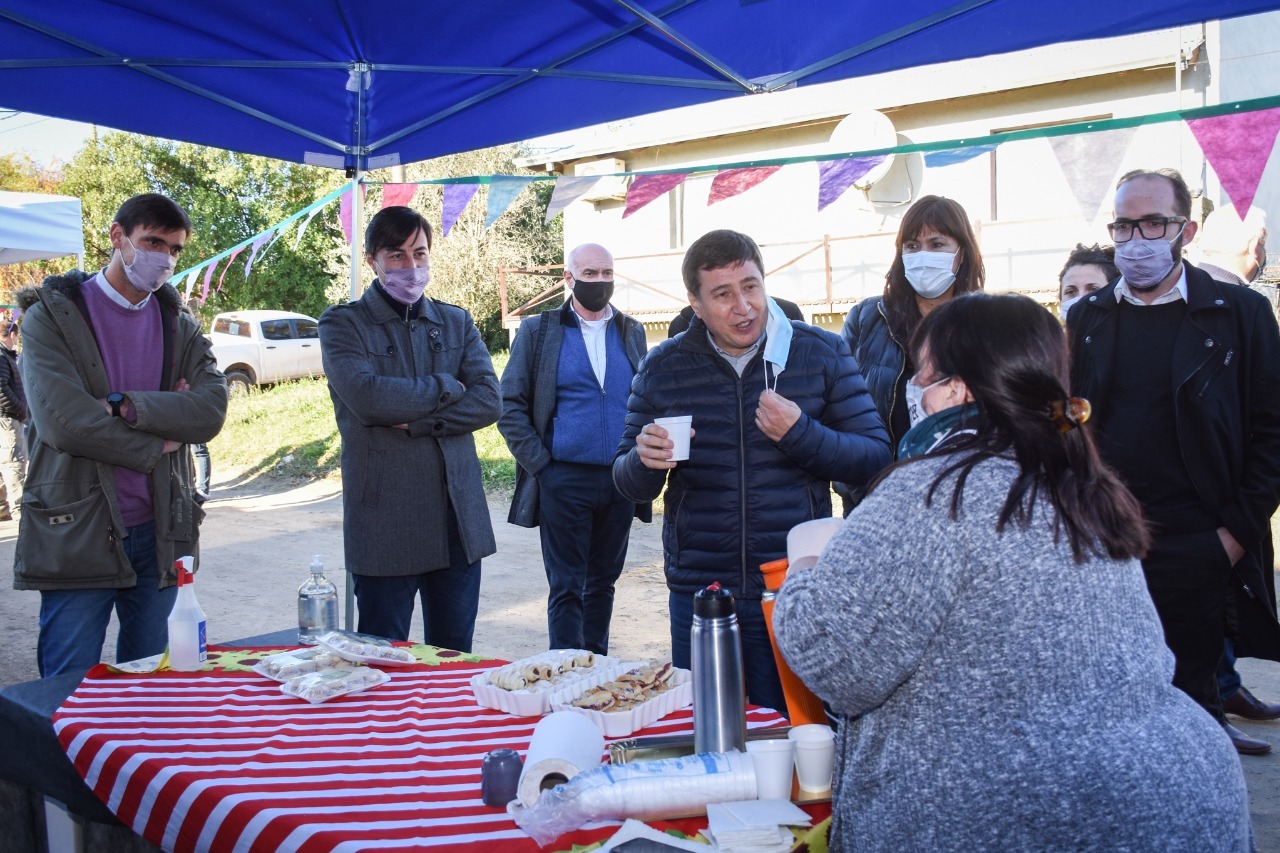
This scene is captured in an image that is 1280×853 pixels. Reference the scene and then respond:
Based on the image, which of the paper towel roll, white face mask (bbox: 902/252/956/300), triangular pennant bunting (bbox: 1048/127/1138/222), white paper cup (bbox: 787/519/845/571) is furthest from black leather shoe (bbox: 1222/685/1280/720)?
the paper towel roll

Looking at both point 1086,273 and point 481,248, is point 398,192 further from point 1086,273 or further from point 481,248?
point 481,248

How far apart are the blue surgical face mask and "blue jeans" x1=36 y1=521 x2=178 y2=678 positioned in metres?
2.17

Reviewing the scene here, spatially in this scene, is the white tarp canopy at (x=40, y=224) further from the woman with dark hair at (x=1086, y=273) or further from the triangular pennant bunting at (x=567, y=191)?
the woman with dark hair at (x=1086, y=273)

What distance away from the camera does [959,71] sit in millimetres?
13570

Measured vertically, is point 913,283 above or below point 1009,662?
above

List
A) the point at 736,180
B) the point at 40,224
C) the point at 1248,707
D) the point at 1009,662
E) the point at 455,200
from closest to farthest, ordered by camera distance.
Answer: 1. the point at 1009,662
2. the point at 1248,707
3. the point at 736,180
4. the point at 455,200
5. the point at 40,224

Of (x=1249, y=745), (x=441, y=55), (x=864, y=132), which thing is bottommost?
(x=1249, y=745)

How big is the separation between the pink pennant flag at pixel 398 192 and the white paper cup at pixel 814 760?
4.24 meters

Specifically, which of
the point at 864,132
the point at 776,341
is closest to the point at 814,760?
the point at 776,341

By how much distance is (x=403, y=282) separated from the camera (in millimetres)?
3740

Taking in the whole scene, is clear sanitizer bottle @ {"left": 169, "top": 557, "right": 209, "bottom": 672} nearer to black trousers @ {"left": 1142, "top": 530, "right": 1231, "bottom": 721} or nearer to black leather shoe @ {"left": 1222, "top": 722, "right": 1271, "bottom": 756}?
black trousers @ {"left": 1142, "top": 530, "right": 1231, "bottom": 721}

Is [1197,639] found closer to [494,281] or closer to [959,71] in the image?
[959,71]

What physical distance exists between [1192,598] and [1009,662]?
2036 millimetres

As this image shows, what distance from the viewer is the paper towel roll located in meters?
1.64
